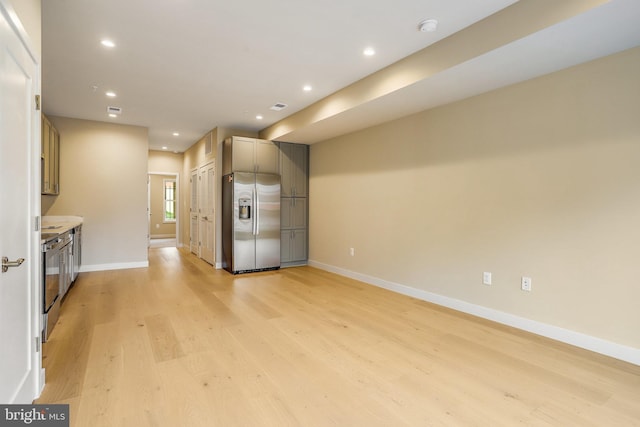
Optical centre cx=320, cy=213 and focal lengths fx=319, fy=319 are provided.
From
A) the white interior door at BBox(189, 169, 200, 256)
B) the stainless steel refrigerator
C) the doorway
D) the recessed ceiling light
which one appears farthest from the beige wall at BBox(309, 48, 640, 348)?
the doorway

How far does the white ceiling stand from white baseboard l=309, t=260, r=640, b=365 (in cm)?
236

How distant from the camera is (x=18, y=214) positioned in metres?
1.73

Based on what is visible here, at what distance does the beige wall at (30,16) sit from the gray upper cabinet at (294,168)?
14.1ft

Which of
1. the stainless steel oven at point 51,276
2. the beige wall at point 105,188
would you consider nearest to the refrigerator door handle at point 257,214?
the beige wall at point 105,188

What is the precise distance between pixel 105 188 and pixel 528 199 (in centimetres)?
665

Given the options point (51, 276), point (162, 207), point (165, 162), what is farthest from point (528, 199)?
point (162, 207)

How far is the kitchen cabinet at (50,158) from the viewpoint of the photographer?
14.7 feet

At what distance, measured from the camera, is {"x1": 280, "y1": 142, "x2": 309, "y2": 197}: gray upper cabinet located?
6.25 metres

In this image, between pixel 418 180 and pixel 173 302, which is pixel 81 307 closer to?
pixel 173 302

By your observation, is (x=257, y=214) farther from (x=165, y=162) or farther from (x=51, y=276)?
(x=165, y=162)

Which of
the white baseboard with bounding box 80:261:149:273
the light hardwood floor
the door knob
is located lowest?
the light hardwood floor

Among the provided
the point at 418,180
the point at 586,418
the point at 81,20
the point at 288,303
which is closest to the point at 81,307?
the point at 288,303

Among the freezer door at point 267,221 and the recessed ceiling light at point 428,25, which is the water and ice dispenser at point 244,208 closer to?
the freezer door at point 267,221

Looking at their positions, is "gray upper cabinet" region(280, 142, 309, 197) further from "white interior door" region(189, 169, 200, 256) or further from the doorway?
the doorway
